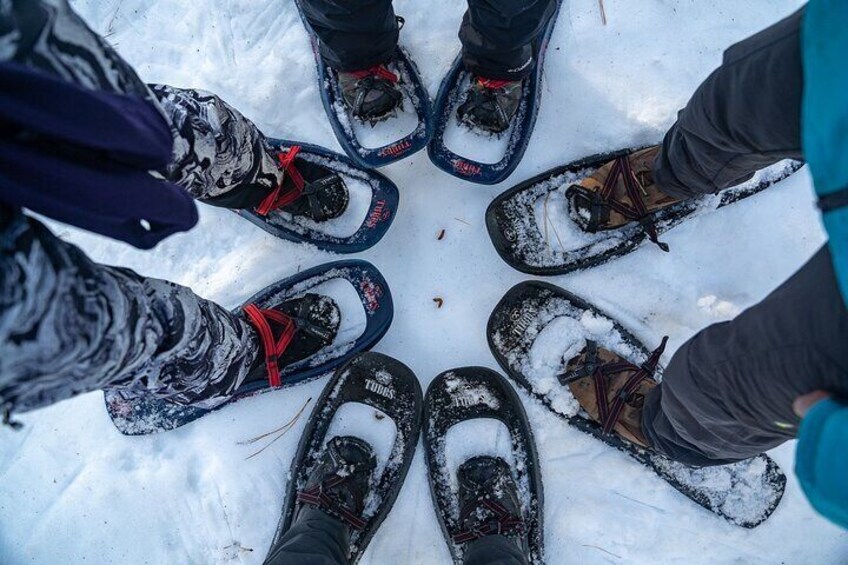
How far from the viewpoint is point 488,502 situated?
4.74 ft

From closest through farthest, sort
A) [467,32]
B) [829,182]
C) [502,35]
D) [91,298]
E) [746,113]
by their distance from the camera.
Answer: [829,182] < [91,298] < [746,113] < [502,35] < [467,32]

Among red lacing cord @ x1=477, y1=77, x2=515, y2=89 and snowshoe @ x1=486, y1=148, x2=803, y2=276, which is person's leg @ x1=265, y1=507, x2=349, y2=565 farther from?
red lacing cord @ x1=477, y1=77, x2=515, y2=89

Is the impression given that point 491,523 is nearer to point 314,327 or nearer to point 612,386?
point 612,386

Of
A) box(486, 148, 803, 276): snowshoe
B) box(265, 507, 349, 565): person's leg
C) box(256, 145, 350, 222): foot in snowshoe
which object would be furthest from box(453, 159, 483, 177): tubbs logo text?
box(265, 507, 349, 565): person's leg

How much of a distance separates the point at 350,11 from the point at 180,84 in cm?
80

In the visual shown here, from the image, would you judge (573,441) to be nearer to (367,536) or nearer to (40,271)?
(367,536)

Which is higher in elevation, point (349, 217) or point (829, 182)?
point (829, 182)

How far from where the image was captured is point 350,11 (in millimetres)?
1237

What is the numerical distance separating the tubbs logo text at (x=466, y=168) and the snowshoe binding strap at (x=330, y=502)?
90 cm

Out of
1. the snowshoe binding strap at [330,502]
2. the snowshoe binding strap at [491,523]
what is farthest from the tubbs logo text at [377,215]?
the snowshoe binding strap at [491,523]

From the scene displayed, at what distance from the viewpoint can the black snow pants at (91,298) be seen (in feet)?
2.23

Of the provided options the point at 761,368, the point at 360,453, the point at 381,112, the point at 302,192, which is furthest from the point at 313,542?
the point at 381,112

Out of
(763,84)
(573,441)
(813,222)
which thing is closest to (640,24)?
(813,222)

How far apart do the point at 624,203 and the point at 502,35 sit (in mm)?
563
